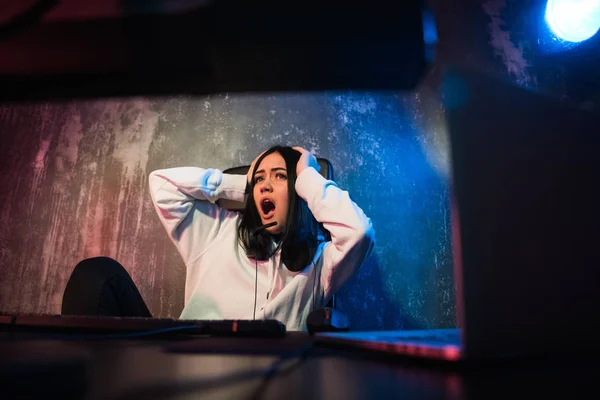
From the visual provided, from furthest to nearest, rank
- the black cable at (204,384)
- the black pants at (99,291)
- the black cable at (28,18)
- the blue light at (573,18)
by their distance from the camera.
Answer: the black cable at (28,18) → the blue light at (573,18) → the black pants at (99,291) → the black cable at (204,384)

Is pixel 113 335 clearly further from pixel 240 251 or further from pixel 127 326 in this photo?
pixel 240 251

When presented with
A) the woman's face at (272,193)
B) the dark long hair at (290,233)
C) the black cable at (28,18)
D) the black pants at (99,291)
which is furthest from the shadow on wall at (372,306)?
the black cable at (28,18)

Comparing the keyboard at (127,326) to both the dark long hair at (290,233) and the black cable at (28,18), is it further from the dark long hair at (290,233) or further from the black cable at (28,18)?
the black cable at (28,18)

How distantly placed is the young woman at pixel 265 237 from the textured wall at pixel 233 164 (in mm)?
341

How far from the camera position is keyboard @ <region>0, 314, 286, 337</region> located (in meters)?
0.60

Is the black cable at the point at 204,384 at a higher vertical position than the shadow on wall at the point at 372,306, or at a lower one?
lower

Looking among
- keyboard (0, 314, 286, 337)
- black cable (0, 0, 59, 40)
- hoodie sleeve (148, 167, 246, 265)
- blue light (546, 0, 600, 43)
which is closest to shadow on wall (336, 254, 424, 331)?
hoodie sleeve (148, 167, 246, 265)

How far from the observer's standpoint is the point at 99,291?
1052mm

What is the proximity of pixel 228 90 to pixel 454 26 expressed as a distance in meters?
1.12

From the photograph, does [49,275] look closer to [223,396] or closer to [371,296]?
[371,296]

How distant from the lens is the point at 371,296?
5.54ft

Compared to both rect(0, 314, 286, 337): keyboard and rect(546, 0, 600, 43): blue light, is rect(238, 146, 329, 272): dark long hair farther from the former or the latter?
rect(546, 0, 600, 43): blue light

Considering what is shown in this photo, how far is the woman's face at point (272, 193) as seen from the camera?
145cm

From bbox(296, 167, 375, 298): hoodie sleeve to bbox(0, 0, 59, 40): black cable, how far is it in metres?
1.41
